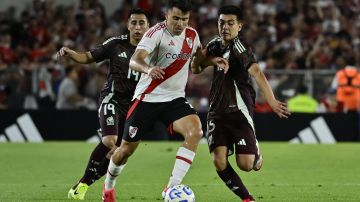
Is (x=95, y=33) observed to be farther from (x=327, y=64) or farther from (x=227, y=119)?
(x=227, y=119)

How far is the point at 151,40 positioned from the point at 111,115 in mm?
1890

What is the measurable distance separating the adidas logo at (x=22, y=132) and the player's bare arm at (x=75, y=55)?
9.93 meters

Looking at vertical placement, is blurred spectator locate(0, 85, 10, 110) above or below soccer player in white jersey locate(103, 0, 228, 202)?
below

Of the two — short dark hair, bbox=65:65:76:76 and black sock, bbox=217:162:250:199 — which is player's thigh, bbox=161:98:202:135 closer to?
black sock, bbox=217:162:250:199

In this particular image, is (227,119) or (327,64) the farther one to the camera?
(327,64)

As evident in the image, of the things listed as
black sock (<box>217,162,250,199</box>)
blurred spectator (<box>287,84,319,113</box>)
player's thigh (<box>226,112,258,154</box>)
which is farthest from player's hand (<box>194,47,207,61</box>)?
blurred spectator (<box>287,84,319,113</box>)

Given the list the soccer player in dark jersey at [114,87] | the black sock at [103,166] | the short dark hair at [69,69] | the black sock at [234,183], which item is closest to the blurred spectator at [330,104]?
the short dark hair at [69,69]

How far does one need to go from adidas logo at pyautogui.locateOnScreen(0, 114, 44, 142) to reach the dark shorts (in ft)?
32.2

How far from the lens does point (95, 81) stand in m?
21.5

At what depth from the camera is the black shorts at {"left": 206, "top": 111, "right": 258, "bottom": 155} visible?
994 cm

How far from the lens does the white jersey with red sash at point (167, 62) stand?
9453mm

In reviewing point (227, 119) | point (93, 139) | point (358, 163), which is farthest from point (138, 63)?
point (93, 139)

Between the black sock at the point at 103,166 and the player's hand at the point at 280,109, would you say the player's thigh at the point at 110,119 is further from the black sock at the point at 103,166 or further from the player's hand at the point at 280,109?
the player's hand at the point at 280,109

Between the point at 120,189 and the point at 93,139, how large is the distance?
9388mm
